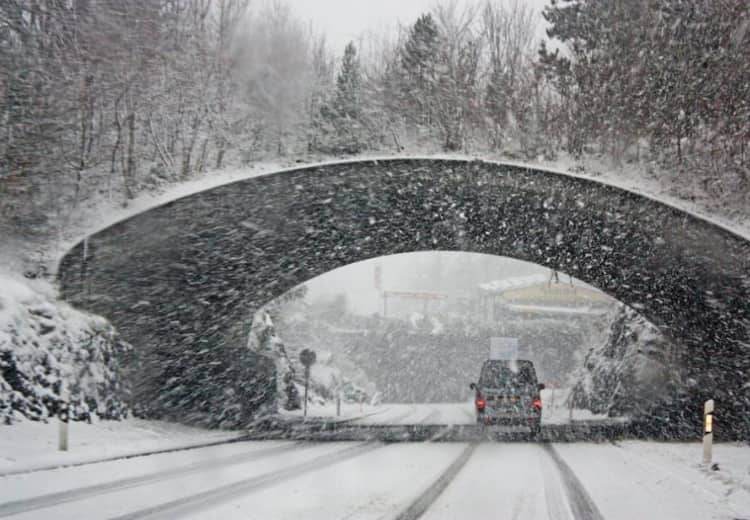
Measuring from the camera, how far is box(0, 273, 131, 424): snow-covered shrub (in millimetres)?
15062

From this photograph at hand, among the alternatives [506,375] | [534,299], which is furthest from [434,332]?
[506,375]

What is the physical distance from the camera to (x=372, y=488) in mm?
10234

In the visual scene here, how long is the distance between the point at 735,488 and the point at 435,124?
14.1 meters

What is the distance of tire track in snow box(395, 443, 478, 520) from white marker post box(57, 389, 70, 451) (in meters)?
6.84

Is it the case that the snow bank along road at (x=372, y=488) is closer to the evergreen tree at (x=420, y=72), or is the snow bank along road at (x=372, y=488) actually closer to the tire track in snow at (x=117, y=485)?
the tire track in snow at (x=117, y=485)

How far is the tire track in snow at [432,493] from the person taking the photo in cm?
802

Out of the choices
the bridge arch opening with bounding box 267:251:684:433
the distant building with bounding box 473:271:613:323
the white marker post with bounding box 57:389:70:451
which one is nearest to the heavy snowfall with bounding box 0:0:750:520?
the white marker post with bounding box 57:389:70:451

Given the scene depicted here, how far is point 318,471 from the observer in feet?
40.5

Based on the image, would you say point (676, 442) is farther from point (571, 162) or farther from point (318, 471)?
point (318, 471)

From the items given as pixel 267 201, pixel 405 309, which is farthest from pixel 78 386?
pixel 405 309

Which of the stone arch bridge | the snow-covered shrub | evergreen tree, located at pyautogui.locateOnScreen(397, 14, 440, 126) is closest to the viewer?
the snow-covered shrub

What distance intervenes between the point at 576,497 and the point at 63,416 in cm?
1055

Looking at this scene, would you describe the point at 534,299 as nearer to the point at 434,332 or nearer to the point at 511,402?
the point at 434,332

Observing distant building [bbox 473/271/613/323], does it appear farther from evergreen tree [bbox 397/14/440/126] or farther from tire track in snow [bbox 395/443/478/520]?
tire track in snow [bbox 395/443/478/520]
